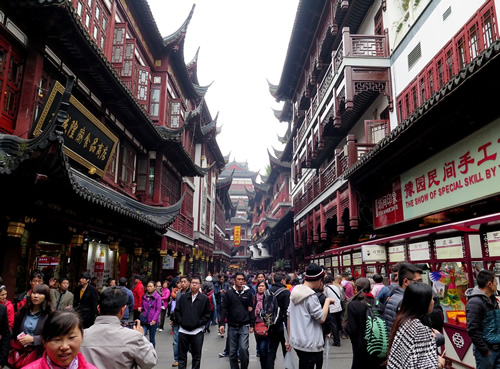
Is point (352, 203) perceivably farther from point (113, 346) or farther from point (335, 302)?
point (113, 346)

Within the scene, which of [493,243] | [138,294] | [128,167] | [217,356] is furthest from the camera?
[128,167]

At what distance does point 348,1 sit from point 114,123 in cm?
940

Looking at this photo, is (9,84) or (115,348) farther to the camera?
(9,84)

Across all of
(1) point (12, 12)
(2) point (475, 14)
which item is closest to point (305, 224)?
(2) point (475, 14)

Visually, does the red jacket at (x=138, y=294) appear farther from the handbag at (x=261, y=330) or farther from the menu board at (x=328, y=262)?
the menu board at (x=328, y=262)

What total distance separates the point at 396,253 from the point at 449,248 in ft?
8.59

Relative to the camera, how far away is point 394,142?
8.79 metres

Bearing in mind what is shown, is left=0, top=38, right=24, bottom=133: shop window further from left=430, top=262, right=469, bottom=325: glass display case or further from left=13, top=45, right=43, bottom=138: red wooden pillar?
left=430, top=262, right=469, bottom=325: glass display case

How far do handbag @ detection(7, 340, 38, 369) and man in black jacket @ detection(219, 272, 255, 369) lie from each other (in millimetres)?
3162

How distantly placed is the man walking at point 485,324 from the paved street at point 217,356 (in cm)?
341

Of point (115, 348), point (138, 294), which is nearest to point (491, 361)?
point (115, 348)

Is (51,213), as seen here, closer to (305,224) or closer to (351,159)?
(351,159)

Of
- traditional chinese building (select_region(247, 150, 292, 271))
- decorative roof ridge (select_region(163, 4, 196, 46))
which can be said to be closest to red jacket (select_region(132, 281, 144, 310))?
traditional chinese building (select_region(247, 150, 292, 271))

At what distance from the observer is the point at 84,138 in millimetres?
10062
